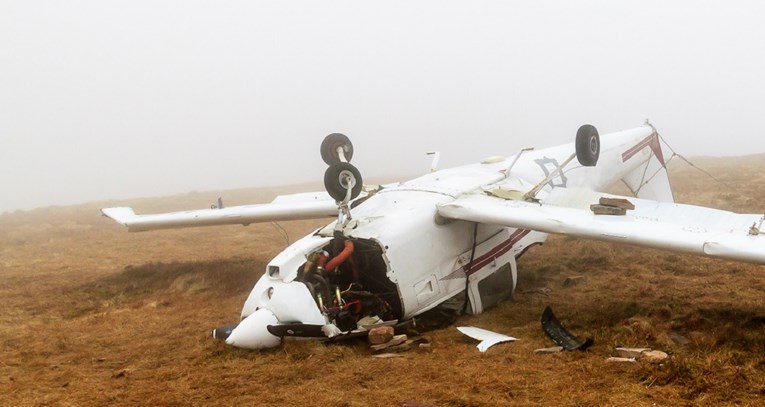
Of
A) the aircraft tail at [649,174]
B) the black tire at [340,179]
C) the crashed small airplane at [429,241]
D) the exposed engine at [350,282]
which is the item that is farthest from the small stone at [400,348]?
the aircraft tail at [649,174]

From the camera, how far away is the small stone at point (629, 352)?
23.2 ft

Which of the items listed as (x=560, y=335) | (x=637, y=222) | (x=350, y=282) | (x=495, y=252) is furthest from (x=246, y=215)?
(x=637, y=222)

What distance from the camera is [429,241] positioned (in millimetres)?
9180

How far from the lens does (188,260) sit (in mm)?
15898

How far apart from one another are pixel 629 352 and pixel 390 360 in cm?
283

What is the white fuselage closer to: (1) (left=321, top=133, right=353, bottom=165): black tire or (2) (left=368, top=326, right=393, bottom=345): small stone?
(2) (left=368, top=326, right=393, bottom=345): small stone

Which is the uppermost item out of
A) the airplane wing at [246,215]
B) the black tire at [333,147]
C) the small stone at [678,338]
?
the black tire at [333,147]

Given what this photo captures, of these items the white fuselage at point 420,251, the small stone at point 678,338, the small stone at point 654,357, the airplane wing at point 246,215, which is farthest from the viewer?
the airplane wing at point 246,215

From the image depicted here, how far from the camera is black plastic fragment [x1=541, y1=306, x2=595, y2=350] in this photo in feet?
25.1

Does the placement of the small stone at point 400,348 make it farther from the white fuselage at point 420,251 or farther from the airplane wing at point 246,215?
the airplane wing at point 246,215

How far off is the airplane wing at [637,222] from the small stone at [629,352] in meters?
1.40

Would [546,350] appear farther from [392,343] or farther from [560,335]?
[392,343]

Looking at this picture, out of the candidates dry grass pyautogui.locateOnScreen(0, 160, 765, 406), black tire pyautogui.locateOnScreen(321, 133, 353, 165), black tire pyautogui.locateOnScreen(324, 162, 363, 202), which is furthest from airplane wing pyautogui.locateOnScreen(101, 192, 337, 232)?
black tire pyautogui.locateOnScreen(324, 162, 363, 202)

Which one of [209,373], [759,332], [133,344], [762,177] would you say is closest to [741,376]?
[759,332]
